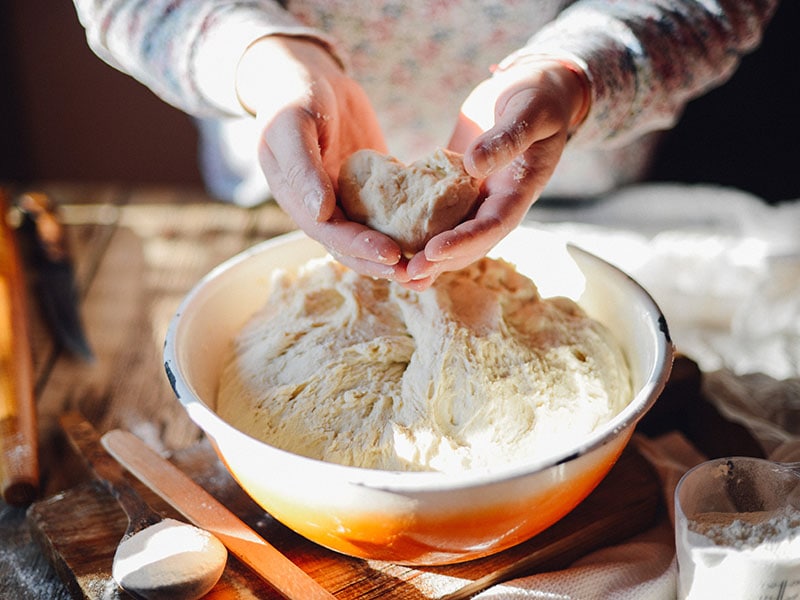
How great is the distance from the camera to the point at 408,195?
86 centimetres

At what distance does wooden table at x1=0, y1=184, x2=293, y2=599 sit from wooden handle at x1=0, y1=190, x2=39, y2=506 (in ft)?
0.13

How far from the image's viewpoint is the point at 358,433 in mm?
821

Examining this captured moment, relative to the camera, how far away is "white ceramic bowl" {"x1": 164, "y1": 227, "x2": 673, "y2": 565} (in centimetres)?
70

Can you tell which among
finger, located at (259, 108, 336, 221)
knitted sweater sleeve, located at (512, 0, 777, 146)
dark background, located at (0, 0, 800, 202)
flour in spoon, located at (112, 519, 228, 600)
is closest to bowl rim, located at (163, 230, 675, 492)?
flour in spoon, located at (112, 519, 228, 600)

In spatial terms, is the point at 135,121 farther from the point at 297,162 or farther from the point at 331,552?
the point at 331,552

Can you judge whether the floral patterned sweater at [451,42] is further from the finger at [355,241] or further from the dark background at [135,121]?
the dark background at [135,121]

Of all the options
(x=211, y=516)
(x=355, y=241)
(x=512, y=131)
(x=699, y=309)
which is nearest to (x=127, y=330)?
(x=211, y=516)

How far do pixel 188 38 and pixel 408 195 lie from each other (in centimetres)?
51

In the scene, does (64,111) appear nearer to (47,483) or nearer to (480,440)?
(47,483)

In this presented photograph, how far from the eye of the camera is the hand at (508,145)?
79 cm

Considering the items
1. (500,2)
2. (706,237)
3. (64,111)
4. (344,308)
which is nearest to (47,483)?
(344,308)

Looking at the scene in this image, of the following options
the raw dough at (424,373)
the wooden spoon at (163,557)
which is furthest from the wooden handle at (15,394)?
the raw dough at (424,373)

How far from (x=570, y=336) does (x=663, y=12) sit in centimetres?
55

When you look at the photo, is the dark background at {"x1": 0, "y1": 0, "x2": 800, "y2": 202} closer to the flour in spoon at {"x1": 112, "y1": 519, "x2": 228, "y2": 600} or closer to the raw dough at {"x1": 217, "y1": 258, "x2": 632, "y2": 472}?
the raw dough at {"x1": 217, "y1": 258, "x2": 632, "y2": 472}
